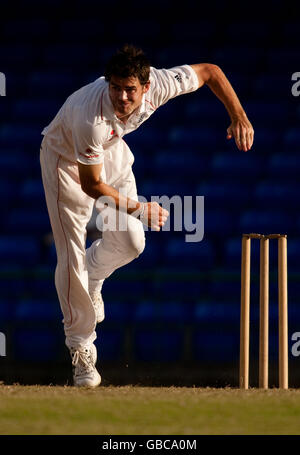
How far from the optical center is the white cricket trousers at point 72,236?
3465 mm

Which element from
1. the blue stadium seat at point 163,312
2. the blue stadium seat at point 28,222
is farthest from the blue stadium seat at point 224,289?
the blue stadium seat at point 28,222

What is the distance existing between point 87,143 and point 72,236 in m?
0.48

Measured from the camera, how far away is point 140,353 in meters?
4.81

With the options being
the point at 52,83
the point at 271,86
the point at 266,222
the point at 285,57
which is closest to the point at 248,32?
the point at 285,57


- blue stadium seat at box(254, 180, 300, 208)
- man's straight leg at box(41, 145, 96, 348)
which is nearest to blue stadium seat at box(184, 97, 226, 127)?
blue stadium seat at box(254, 180, 300, 208)

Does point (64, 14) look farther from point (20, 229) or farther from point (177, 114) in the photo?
point (20, 229)

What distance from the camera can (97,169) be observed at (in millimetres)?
3195

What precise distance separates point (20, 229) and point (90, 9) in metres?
2.30

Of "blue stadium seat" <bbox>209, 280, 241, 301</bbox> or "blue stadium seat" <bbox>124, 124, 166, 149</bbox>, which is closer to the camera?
"blue stadium seat" <bbox>209, 280, 241, 301</bbox>

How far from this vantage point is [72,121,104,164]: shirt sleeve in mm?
3146

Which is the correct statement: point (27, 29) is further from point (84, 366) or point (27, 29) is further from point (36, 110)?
point (84, 366)

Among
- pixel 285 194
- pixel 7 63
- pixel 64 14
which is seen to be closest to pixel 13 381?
pixel 285 194

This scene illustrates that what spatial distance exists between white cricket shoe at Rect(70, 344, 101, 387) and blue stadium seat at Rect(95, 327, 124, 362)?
130 cm

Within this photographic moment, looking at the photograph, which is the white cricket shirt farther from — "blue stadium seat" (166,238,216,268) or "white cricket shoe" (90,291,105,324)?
"blue stadium seat" (166,238,216,268)
